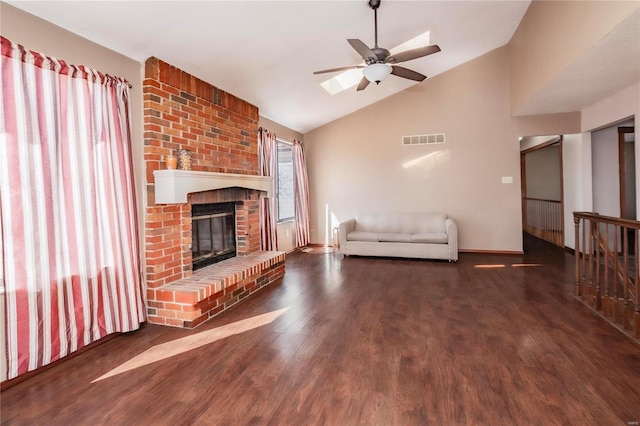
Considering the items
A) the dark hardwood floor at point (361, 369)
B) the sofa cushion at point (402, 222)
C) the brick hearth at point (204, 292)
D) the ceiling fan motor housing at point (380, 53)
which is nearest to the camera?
the dark hardwood floor at point (361, 369)

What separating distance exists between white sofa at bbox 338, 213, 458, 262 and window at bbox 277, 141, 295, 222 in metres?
1.18

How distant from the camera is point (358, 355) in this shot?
2.46m

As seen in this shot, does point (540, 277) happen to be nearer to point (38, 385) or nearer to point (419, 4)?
point (419, 4)

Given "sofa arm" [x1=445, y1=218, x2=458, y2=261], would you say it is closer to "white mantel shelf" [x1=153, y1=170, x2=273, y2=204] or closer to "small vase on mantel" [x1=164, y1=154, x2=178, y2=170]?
"white mantel shelf" [x1=153, y1=170, x2=273, y2=204]

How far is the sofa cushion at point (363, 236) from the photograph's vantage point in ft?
19.5

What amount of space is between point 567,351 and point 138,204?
3719 mm

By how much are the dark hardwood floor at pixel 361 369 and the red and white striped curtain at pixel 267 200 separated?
1748 mm

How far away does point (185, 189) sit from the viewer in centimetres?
320

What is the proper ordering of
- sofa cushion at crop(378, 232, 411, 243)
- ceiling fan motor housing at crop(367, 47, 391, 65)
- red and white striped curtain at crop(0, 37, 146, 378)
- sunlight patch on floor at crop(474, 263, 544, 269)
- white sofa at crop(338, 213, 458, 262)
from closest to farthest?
red and white striped curtain at crop(0, 37, 146, 378) → ceiling fan motor housing at crop(367, 47, 391, 65) → sunlight patch on floor at crop(474, 263, 544, 269) → white sofa at crop(338, 213, 458, 262) → sofa cushion at crop(378, 232, 411, 243)

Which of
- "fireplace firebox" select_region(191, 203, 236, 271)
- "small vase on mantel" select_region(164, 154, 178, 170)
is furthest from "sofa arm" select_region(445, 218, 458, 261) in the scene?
"small vase on mantel" select_region(164, 154, 178, 170)

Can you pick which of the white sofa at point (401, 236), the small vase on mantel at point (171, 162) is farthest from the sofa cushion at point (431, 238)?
the small vase on mantel at point (171, 162)

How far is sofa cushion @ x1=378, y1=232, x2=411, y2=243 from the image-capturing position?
5.75m

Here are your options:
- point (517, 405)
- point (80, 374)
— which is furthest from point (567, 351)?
point (80, 374)

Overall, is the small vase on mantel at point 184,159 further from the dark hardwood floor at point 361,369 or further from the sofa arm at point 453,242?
the sofa arm at point 453,242
